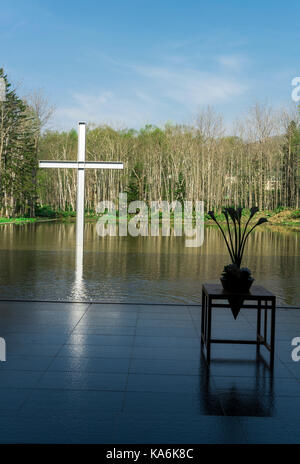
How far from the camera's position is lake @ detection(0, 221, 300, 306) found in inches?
273

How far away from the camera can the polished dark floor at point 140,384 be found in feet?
8.16

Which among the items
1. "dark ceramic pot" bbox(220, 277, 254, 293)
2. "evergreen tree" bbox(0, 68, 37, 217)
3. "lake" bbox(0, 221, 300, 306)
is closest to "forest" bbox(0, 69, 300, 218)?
"evergreen tree" bbox(0, 68, 37, 217)

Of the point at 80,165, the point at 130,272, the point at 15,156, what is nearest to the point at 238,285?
the point at 130,272

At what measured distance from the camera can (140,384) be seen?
3174 millimetres

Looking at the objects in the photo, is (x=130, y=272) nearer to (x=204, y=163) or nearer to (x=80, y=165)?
(x=80, y=165)

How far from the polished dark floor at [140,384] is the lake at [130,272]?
1.85 meters

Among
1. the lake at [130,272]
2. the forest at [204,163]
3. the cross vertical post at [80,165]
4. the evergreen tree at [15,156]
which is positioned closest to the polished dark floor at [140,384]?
the lake at [130,272]

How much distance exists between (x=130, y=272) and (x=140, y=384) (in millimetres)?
6316

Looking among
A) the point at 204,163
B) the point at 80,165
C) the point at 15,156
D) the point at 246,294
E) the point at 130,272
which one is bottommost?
the point at 130,272

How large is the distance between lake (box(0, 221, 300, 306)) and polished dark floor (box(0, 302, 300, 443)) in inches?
73.0

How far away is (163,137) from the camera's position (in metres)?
46.0

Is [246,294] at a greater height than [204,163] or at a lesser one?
lesser

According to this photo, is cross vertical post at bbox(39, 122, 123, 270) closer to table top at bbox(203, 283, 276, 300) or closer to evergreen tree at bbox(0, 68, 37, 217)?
table top at bbox(203, 283, 276, 300)
